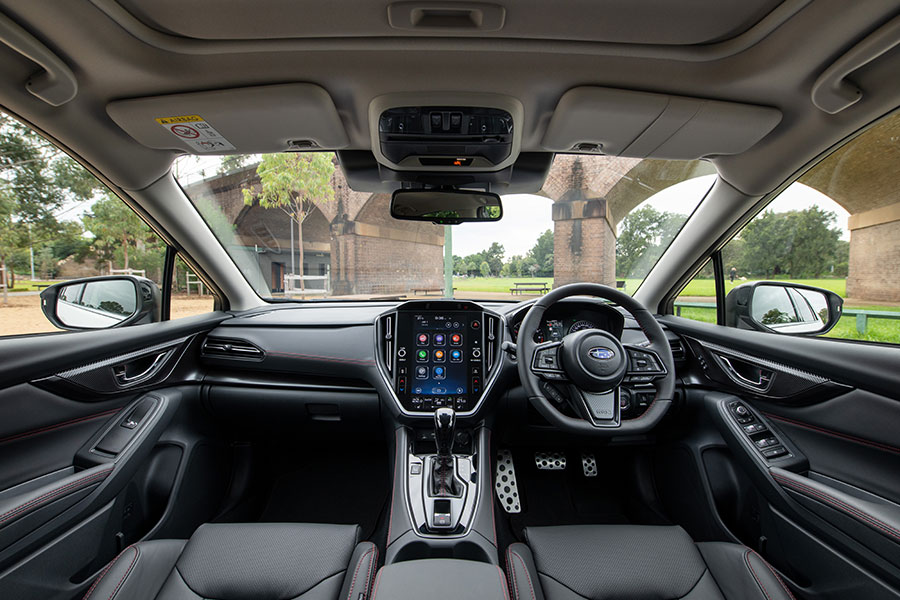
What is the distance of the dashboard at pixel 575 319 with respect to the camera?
229 centimetres

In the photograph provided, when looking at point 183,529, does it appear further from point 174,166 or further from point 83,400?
point 174,166

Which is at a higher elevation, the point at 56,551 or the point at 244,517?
the point at 56,551

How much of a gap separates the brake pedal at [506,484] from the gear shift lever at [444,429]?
0.79 m

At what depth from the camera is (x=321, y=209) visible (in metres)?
2.83

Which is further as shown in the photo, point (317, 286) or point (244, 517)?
point (317, 286)

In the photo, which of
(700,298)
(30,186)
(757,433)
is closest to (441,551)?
(757,433)

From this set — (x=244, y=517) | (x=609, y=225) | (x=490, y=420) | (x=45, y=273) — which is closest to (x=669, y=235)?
(x=609, y=225)

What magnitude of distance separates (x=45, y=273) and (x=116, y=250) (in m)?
0.38

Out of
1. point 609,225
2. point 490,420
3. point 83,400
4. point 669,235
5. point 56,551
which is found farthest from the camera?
point 609,225

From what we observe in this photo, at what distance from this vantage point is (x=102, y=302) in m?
2.27

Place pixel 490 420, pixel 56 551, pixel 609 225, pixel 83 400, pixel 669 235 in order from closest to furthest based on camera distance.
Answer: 1. pixel 56 551
2. pixel 83 400
3. pixel 490 420
4. pixel 669 235
5. pixel 609 225

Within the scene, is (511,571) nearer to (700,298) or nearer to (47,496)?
(47,496)

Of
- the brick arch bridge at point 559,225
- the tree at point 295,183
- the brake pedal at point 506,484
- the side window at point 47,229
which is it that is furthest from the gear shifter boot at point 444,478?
the side window at point 47,229

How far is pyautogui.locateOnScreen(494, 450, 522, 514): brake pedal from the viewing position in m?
2.65
